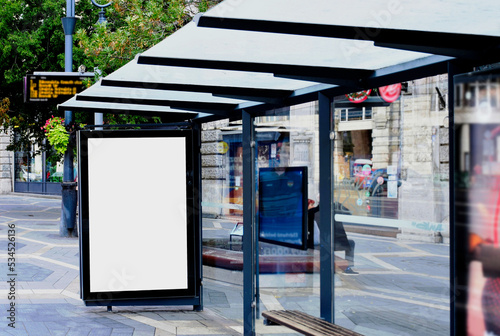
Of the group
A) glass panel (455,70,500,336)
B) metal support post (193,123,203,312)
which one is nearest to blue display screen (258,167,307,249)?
metal support post (193,123,203,312)

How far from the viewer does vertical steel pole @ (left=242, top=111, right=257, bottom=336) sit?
19.3ft

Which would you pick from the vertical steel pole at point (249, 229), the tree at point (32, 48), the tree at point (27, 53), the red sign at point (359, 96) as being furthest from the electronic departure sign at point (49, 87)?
the red sign at point (359, 96)

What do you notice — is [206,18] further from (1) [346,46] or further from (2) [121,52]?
(2) [121,52]

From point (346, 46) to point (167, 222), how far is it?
12.5ft

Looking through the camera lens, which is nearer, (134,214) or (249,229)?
(249,229)

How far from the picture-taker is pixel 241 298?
634cm

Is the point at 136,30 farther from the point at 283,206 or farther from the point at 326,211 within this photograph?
the point at 326,211

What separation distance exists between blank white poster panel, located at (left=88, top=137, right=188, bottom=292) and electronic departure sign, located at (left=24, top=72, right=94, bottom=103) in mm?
7453

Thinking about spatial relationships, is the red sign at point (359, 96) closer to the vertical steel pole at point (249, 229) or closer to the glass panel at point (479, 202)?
the vertical steel pole at point (249, 229)

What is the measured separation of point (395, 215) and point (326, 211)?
0.91 metres

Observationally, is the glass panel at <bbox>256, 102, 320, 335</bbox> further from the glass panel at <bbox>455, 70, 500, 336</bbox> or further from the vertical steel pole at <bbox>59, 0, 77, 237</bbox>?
the vertical steel pole at <bbox>59, 0, 77, 237</bbox>

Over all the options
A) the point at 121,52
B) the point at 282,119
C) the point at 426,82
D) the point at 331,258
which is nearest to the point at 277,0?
the point at 426,82

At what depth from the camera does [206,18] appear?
9.07ft

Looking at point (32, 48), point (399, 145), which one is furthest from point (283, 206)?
point (32, 48)
